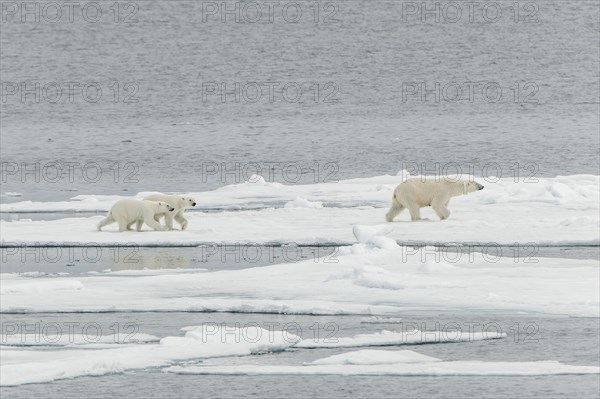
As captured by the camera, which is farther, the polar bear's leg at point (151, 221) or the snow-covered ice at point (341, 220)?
the polar bear's leg at point (151, 221)

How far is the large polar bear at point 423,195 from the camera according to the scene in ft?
54.1

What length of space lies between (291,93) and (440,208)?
29.2m

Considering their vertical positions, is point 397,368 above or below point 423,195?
below

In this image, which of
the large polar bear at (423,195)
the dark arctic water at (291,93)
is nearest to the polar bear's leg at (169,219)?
the large polar bear at (423,195)

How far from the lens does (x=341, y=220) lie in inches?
674

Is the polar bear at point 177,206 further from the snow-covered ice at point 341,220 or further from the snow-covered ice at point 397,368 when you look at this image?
the snow-covered ice at point 397,368

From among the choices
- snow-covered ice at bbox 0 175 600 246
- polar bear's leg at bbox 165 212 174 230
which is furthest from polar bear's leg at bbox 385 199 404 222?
polar bear's leg at bbox 165 212 174 230

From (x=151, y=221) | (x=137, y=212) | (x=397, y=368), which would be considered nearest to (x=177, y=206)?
(x=151, y=221)

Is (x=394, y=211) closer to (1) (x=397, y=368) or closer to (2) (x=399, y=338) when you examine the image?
(2) (x=399, y=338)

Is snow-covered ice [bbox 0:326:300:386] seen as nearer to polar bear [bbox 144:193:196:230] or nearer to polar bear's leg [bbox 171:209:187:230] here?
polar bear [bbox 144:193:196:230]

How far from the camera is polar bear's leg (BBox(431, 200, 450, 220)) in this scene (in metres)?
16.7

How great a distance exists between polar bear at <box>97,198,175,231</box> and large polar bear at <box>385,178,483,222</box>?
109 inches

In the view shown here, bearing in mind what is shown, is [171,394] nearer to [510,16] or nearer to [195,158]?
[195,158]

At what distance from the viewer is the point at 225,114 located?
136 ft
